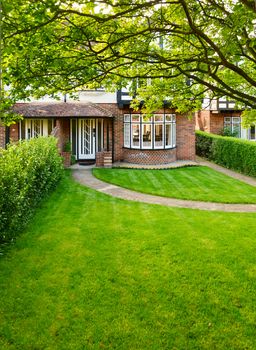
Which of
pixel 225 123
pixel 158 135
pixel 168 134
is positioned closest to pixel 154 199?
pixel 158 135

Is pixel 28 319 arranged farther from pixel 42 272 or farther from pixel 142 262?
pixel 142 262

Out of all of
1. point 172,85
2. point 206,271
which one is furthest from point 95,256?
point 172,85

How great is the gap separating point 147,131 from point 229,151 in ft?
16.7

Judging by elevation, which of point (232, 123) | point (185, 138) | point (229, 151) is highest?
point (232, 123)

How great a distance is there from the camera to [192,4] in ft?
25.1

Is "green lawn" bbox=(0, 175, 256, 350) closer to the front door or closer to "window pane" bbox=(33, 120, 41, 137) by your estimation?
the front door

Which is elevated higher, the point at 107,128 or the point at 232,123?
the point at 232,123

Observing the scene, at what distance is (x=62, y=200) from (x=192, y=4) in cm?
803

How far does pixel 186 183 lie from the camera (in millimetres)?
17141

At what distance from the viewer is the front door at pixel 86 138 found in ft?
78.8

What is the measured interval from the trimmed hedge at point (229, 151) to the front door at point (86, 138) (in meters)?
8.16

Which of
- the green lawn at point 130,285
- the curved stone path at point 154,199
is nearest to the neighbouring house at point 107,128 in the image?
the curved stone path at point 154,199

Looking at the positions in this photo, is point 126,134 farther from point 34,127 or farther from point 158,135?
point 34,127

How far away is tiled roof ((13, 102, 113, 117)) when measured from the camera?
22.0 meters
